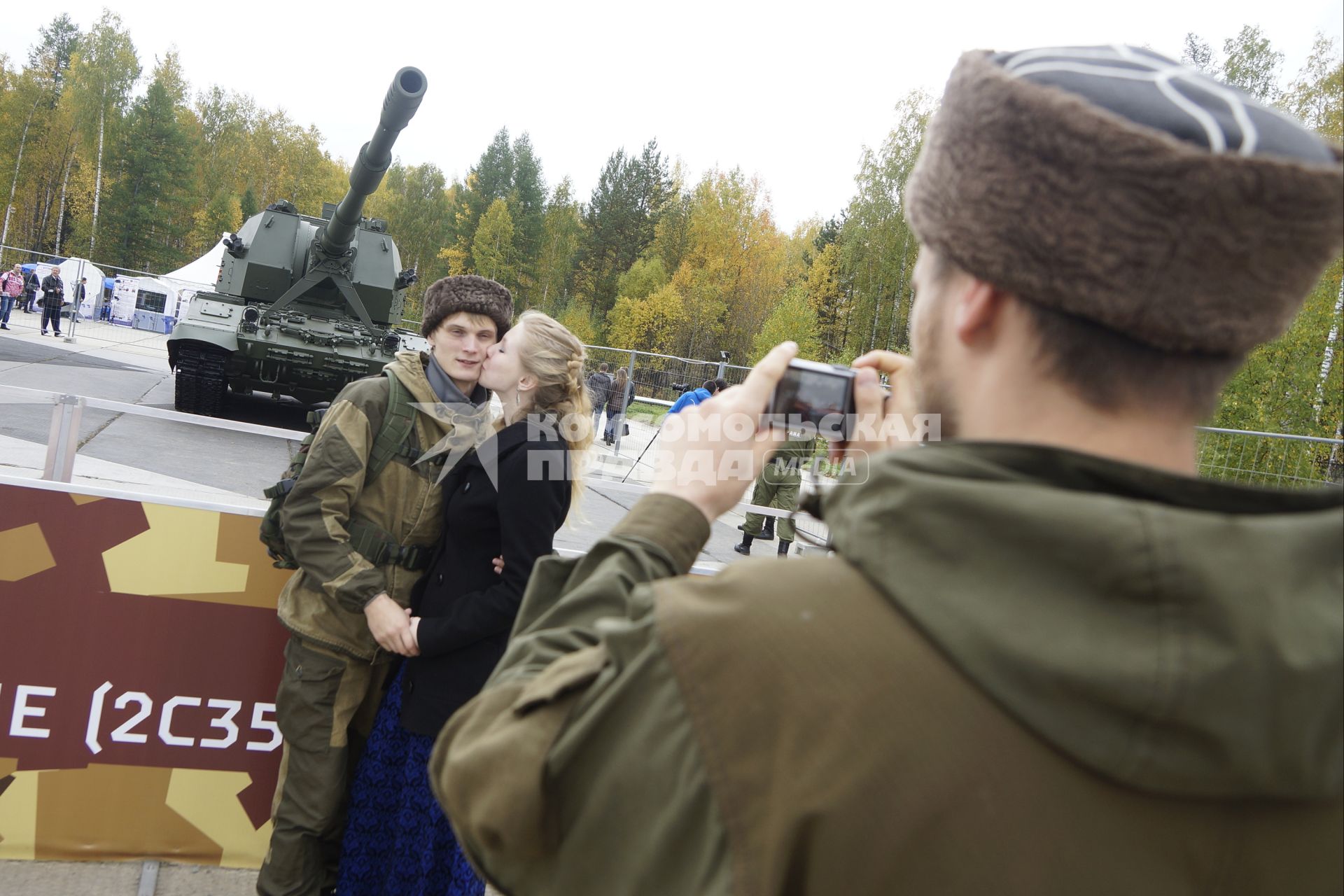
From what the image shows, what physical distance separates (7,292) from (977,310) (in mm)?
31270

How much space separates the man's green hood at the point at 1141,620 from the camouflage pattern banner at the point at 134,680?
9.43 feet

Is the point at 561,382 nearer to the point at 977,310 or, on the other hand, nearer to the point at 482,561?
the point at 482,561

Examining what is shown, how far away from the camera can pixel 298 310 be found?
12195mm

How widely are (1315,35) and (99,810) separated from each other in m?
30.4

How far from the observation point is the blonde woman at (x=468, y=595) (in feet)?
8.13

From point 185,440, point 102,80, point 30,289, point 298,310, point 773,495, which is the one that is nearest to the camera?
point 185,440

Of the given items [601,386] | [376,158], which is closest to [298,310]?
[376,158]

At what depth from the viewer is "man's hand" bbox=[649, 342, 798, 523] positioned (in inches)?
41.3

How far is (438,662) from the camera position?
8.32 feet

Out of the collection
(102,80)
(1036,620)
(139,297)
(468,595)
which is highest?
(102,80)

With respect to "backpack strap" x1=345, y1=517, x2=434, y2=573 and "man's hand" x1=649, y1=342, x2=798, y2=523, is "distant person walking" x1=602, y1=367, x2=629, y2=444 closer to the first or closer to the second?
"backpack strap" x1=345, y1=517, x2=434, y2=573

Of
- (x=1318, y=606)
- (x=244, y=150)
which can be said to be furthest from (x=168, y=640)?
(x=244, y=150)

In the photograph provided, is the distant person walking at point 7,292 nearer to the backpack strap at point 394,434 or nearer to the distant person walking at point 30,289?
the distant person walking at point 30,289

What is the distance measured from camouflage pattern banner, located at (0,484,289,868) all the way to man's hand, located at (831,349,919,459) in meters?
2.51
